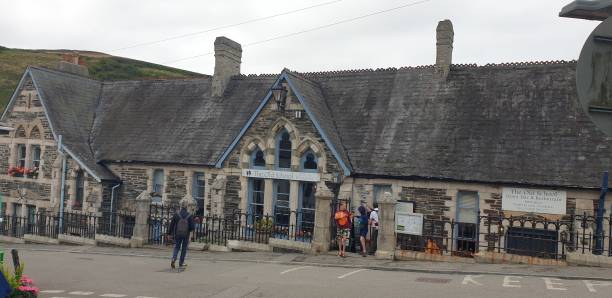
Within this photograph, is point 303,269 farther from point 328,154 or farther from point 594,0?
point 594,0

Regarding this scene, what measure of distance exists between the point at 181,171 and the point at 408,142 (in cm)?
970

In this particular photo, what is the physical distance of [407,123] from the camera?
74.2 feet

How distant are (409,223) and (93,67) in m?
94.4

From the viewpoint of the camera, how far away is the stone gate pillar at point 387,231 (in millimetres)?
17209

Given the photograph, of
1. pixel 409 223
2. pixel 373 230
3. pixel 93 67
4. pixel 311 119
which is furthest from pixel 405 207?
pixel 93 67

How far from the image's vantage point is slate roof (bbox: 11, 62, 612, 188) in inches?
779

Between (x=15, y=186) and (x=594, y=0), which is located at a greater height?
(x=594, y=0)

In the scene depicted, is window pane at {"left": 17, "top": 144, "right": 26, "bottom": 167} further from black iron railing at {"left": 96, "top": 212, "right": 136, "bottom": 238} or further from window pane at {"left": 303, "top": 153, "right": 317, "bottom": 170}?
window pane at {"left": 303, "top": 153, "right": 317, "bottom": 170}

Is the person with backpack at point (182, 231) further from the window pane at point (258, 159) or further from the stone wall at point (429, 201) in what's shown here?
the stone wall at point (429, 201)

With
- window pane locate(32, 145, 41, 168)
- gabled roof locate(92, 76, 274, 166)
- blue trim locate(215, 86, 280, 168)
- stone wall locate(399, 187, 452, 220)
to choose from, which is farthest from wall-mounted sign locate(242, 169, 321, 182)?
window pane locate(32, 145, 41, 168)

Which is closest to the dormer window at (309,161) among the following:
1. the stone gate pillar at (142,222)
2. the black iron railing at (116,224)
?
the stone gate pillar at (142,222)

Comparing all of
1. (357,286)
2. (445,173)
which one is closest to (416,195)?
(445,173)

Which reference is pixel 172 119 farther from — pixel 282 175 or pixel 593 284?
pixel 593 284

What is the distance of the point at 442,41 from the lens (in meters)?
23.8
